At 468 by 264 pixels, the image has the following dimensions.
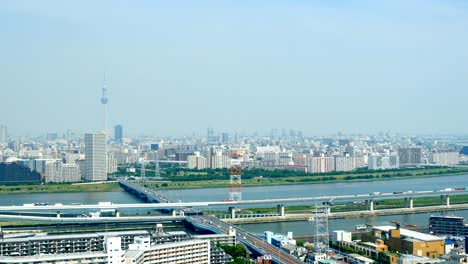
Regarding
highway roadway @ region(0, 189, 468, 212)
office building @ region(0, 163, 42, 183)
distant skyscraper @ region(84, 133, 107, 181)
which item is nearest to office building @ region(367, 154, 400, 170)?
distant skyscraper @ region(84, 133, 107, 181)

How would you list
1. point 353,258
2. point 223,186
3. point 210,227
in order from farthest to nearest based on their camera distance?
point 223,186 → point 210,227 → point 353,258

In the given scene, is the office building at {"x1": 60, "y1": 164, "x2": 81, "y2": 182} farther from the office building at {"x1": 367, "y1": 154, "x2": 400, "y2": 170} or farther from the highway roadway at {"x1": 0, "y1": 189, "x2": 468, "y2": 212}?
the office building at {"x1": 367, "y1": 154, "x2": 400, "y2": 170}

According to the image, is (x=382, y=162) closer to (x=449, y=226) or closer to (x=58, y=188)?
(x=58, y=188)

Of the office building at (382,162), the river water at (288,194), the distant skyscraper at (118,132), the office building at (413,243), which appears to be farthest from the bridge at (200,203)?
the distant skyscraper at (118,132)

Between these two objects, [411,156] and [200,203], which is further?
[411,156]

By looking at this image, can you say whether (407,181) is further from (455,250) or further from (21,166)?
(455,250)

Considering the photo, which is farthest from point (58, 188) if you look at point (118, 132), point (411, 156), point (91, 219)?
point (118, 132)

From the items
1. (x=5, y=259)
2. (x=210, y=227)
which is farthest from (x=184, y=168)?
(x=5, y=259)
